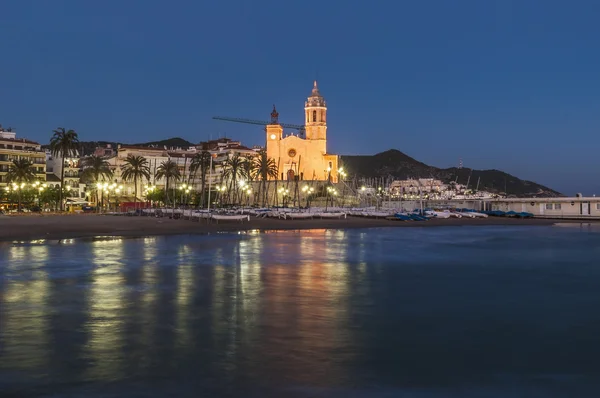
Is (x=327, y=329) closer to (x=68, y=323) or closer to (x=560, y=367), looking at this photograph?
(x=560, y=367)

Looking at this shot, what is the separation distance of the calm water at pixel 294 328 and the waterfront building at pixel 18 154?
280ft

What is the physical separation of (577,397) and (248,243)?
33.9 meters

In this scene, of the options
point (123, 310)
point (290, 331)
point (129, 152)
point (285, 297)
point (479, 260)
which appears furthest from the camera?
point (129, 152)

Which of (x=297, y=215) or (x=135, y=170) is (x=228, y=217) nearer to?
(x=297, y=215)

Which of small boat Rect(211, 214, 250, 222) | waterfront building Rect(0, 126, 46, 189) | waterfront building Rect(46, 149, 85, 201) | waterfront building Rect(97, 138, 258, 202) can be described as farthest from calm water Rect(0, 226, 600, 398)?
waterfront building Rect(97, 138, 258, 202)

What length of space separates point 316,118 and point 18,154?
225ft

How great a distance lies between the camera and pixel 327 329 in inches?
611

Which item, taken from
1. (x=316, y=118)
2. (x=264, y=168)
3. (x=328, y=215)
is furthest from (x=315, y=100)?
(x=328, y=215)

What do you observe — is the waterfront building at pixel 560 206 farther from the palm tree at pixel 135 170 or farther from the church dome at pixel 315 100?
the palm tree at pixel 135 170

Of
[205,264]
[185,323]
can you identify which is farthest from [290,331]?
[205,264]

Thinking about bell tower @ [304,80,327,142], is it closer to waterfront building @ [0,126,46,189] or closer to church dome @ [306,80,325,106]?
church dome @ [306,80,325,106]

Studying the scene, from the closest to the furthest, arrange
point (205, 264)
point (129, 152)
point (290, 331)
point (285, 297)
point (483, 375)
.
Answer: point (483, 375) < point (290, 331) < point (285, 297) < point (205, 264) < point (129, 152)

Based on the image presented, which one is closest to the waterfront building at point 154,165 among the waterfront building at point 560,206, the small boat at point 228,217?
the waterfront building at point 560,206

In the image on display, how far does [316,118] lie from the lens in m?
153
